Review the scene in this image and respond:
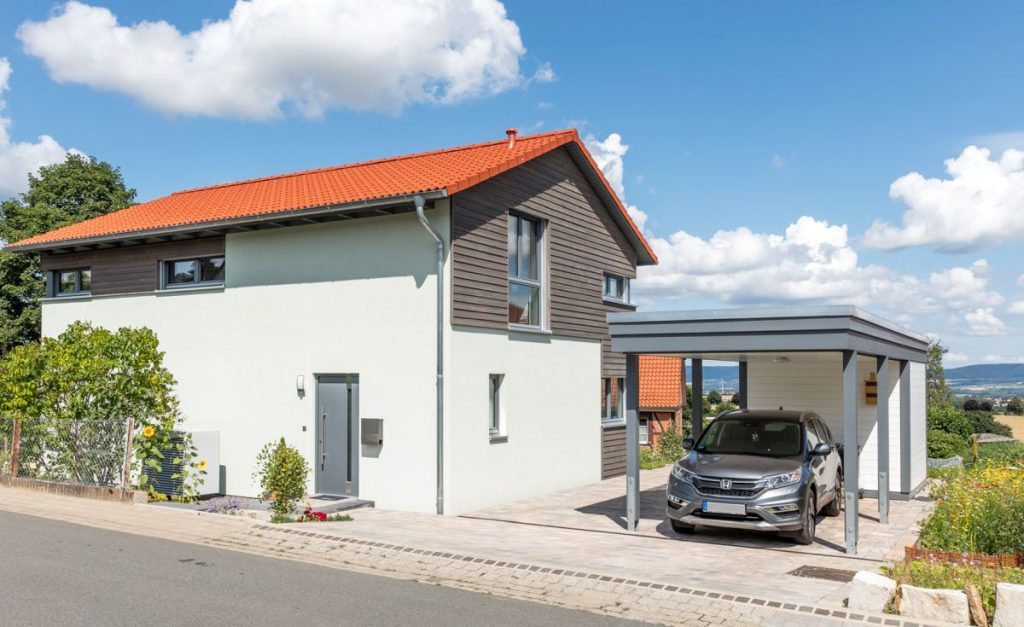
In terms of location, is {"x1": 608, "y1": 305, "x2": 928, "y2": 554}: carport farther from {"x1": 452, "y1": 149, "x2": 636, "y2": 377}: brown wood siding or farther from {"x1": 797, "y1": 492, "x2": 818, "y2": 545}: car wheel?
{"x1": 452, "y1": 149, "x2": 636, "y2": 377}: brown wood siding

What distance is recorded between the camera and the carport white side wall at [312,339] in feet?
46.4

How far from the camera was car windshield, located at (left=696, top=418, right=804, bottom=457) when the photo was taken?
1164cm

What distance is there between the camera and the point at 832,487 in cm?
1289

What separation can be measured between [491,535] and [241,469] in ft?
21.3

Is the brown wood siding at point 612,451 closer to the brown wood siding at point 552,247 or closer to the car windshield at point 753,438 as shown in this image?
the brown wood siding at point 552,247

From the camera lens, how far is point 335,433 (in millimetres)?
14977

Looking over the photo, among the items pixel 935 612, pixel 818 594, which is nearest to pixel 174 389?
pixel 818 594

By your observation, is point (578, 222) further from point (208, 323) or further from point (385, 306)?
point (208, 323)

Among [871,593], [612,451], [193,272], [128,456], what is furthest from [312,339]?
[871,593]

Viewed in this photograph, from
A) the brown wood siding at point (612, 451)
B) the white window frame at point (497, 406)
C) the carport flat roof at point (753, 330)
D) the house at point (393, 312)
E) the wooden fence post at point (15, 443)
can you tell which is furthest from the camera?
the brown wood siding at point (612, 451)

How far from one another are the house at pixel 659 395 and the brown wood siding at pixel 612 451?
13.3 m

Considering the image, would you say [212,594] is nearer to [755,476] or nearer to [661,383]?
[755,476]

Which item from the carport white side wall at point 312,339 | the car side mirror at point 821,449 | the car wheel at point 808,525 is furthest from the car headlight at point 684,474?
the carport white side wall at point 312,339

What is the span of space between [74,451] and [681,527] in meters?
11.2
